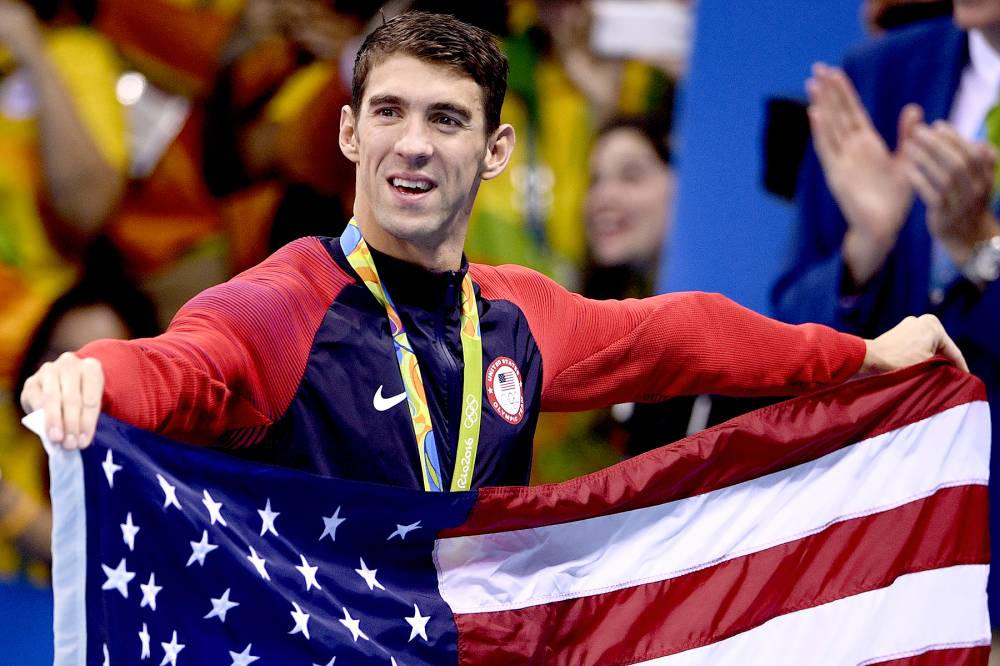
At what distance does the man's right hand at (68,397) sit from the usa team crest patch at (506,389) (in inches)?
34.5

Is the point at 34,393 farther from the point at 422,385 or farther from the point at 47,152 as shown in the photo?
the point at 47,152

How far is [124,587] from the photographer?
2.07 metres

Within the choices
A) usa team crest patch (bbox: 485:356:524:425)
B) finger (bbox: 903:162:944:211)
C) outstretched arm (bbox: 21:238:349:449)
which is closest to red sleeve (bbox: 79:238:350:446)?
outstretched arm (bbox: 21:238:349:449)

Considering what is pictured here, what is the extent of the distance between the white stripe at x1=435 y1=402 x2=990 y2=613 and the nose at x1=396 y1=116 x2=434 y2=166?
75 cm

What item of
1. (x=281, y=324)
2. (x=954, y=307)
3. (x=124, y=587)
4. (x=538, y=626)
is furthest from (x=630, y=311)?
(x=954, y=307)

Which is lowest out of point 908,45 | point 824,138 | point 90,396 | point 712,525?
point 712,525

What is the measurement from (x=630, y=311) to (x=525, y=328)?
0.28m

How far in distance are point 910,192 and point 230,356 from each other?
2939mm

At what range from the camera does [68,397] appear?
1.93 meters

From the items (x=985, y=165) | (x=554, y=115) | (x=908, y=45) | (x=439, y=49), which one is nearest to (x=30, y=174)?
(x=554, y=115)

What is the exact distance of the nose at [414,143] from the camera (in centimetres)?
251

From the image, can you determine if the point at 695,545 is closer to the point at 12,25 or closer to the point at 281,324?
the point at 281,324

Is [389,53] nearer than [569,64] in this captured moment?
Yes

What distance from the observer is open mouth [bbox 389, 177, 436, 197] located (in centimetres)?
253
